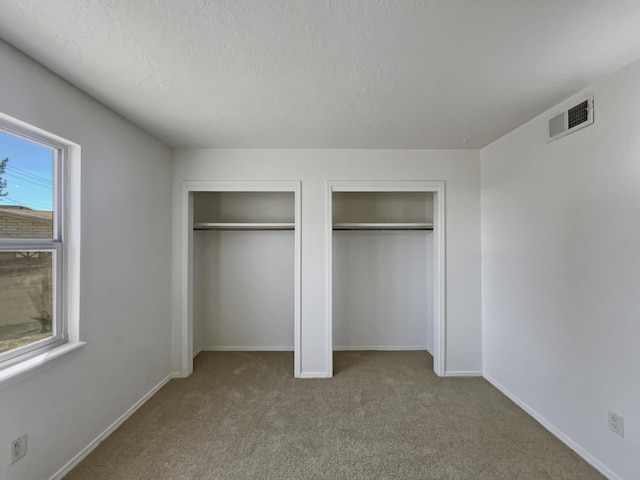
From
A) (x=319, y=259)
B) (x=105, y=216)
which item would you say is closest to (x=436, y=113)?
(x=319, y=259)

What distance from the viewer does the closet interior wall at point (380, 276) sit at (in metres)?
3.67

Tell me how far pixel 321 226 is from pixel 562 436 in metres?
2.52

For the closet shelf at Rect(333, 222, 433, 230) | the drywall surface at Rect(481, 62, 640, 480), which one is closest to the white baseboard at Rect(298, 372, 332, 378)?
the closet shelf at Rect(333, 222, 433, 230)

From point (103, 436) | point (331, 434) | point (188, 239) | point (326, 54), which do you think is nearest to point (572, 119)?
point (326, 54)

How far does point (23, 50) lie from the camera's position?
4.74 feet

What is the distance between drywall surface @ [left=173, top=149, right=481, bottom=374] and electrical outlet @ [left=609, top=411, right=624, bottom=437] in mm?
1317

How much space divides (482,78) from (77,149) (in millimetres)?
2624

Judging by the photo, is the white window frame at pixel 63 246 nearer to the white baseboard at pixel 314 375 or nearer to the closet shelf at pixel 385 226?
the white baseboard at pixel 314 375

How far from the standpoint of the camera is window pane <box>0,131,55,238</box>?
1.49 meters

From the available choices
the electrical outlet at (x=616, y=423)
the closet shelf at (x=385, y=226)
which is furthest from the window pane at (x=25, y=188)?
the electrical outlet at (x=616, y=423)

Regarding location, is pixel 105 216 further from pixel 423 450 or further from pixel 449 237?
pixel 449 237

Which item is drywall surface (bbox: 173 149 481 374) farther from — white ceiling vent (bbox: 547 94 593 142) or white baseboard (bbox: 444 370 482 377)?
white ceiling vent (bbox: 547 94 593 142)

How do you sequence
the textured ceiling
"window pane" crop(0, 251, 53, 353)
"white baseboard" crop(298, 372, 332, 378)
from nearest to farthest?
1. the textured ceiling
2. "window pane" crop(0, 251, 53, 353)
3. "white baseboard" crop(298, 372, 332, 378)

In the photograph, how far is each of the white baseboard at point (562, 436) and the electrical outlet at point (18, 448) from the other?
130 inches
